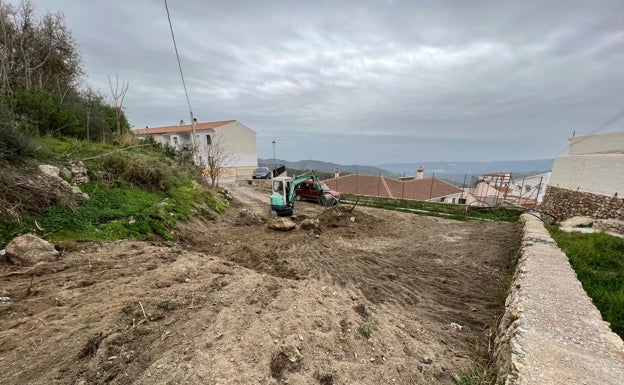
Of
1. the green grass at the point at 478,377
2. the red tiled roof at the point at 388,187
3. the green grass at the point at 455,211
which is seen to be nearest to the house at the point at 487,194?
the red tiled roof at the point at 388,187

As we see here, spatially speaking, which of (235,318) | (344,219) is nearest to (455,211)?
(344,219)

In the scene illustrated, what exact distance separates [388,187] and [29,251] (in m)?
27.5

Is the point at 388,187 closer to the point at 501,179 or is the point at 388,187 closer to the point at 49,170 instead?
the point at 501,179

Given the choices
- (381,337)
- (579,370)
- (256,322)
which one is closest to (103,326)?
(256,322)

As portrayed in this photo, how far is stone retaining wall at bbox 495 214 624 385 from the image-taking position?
2.19 meters

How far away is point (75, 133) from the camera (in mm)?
10578

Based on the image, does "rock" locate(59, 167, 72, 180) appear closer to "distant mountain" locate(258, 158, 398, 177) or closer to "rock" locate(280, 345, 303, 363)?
"rock" locate(280, 345, 303, 363)

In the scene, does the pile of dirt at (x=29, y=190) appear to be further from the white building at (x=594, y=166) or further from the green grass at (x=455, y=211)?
the white building at (x=594, y=166)

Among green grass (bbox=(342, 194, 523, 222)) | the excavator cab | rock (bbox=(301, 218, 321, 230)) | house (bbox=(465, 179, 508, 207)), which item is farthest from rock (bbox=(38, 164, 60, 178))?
house (bbox=(465, 179, 508, 207))

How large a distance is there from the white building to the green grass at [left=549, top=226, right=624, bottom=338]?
3654mm

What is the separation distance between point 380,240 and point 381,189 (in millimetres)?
18980

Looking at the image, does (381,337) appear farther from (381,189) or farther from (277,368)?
(381,189)

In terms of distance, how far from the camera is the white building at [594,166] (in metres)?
9.08

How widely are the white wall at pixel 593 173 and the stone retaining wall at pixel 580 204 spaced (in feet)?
0.72
